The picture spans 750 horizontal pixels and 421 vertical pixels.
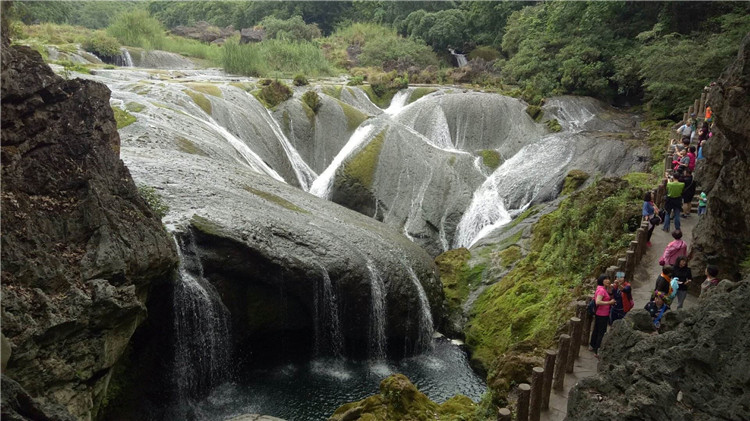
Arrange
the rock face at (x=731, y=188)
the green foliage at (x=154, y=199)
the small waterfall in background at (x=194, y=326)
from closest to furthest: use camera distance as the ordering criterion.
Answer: the rock face at (x=731, y=188) < the small waterfall in background at (x=194, y=326) < the green foliage at (x=154, y=199)

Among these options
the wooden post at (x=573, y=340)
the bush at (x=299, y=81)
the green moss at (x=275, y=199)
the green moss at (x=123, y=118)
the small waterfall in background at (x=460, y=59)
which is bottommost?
the wooden post at (x=573, y=340)

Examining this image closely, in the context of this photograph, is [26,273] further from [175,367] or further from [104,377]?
[175,367]

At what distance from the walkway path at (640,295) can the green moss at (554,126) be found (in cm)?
1469

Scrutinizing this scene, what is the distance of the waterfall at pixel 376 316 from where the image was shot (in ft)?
50.5

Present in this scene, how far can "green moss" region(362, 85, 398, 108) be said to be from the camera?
115ft

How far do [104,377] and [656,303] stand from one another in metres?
10.2

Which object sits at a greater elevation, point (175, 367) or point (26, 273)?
point (26, 273)

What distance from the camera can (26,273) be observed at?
8.70 m

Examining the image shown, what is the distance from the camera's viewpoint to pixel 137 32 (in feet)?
145

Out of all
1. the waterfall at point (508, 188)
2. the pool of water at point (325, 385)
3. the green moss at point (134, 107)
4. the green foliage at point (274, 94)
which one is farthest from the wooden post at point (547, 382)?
the green foliage at point (274, 94)

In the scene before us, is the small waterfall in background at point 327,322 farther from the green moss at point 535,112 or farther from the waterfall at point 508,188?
the green moss at point 535,112

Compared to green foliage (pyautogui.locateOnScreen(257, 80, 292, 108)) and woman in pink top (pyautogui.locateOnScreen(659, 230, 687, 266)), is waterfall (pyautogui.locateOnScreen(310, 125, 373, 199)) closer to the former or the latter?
green foliage (pyautogui.locateOnScreen(257, 80, 292, 108))

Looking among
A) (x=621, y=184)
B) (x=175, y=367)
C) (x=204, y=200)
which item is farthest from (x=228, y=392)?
(x=621, y=184)

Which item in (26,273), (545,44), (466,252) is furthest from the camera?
(545,44)
